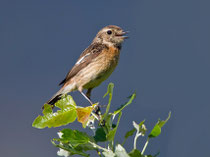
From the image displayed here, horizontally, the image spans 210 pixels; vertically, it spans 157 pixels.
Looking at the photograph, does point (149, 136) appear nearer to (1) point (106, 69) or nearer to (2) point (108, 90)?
(2) point (108, 90)

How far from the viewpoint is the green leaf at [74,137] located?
2098 mm

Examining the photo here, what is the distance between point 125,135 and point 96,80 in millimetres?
3280

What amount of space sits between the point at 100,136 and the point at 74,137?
0.17 meters

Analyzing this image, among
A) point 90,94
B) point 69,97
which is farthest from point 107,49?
point 69,97

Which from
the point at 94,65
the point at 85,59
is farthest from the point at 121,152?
the point at 85,59

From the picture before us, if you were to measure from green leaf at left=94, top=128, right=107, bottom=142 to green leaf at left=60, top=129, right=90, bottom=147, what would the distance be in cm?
7

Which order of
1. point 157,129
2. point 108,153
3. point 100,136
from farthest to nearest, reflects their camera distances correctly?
point 100,136 < point 157,129 < point 108,153

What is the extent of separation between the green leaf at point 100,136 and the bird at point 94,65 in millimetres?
3061

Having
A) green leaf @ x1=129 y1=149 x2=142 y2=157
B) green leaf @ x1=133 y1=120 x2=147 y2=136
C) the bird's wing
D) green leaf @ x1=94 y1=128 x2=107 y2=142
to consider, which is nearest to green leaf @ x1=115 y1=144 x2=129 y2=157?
green leaf @ x1=129 y1=149 x2=142 y2=157

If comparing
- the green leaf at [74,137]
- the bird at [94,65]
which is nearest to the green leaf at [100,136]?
the green leaf at [74,137]

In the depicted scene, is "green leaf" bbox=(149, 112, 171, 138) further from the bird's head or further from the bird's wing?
the bird's head

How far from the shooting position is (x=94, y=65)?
218 inches

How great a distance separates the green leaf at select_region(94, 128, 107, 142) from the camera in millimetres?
2150

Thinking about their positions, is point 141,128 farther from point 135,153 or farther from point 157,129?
point 135,153
